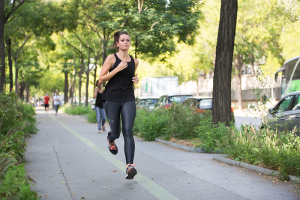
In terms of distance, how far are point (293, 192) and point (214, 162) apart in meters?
2.58

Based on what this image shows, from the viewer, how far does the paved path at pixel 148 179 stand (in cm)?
468

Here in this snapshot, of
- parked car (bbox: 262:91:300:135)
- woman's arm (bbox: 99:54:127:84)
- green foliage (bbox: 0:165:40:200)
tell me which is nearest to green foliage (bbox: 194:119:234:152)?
parked car (bbox: 262:91:300:135)

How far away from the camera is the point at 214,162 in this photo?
24.1ft

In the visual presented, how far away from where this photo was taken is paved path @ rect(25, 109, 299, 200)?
4684 millimetres

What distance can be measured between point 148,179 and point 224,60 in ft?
15.0

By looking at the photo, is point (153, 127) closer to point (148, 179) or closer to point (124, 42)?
point (148, 179)

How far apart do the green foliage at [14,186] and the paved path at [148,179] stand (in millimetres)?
1187

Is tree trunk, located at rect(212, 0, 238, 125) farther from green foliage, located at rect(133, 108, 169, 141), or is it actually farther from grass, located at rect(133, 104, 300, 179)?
green foliage, located at rect(133, 108, 169, 141)

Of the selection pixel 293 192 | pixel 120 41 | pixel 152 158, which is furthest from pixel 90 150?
pixel 293 192

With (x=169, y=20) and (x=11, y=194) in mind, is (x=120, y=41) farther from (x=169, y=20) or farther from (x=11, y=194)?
(x=169, y=20)

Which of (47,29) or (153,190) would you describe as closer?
(153,190)

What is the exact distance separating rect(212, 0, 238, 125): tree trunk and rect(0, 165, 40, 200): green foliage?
6.46 m

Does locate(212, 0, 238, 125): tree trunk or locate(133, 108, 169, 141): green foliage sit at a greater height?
locate(212, 0, 238, 125): tree trunk

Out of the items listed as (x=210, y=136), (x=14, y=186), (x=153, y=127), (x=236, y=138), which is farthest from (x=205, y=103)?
(x=14, y=186)
